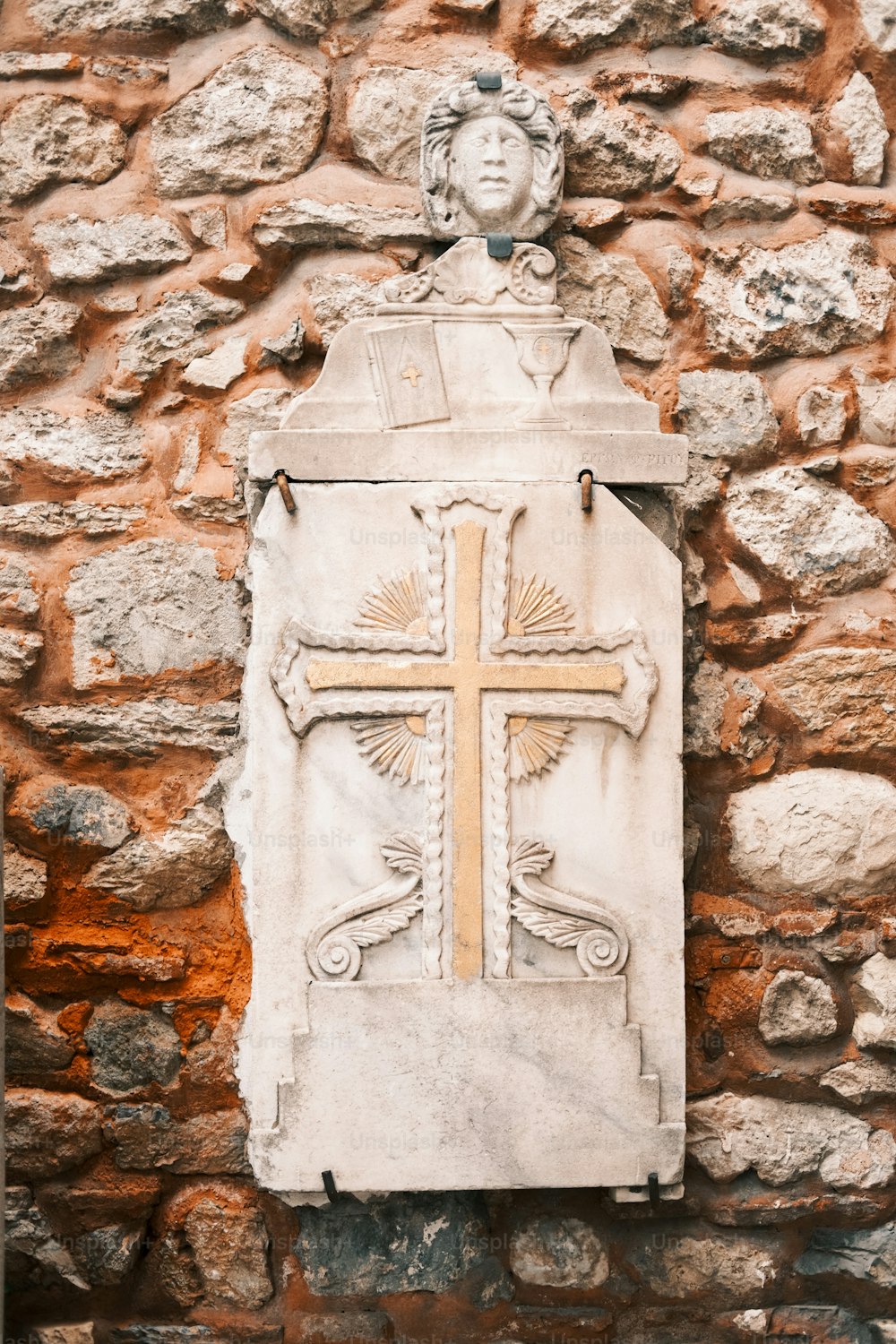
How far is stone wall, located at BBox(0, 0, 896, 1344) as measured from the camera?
257 centimetres

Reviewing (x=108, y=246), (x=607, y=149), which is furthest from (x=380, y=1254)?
(x=607, y=149)

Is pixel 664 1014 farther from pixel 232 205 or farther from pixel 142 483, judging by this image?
pixel 232 205

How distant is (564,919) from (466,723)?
1.22 feet

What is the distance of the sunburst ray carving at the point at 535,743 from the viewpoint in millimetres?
2484

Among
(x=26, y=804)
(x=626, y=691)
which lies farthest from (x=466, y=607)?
(x=26, y=804)

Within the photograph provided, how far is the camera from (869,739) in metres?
2.71

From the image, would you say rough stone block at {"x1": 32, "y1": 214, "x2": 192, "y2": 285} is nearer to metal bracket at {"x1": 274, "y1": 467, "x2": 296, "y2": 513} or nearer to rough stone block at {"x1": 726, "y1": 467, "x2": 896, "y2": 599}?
metal bracket at {"x1": 274, "y1": 467, "x2": 296, "y2": 513}

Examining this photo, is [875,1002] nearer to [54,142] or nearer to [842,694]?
[842,694]

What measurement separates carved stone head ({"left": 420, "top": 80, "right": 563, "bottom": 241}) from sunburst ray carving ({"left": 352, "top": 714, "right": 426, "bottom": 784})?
0.93 metres

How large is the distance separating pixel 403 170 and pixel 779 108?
762 millimetres

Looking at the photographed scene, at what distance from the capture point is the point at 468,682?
2.48m

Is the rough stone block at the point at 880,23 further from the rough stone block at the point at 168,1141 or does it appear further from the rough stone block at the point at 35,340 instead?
the rough stone block at the point at 168,1141

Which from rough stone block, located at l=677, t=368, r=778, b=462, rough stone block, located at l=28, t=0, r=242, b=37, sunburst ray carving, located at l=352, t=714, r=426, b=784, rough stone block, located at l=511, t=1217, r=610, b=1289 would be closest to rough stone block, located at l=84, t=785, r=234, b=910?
sunburst ray carving, located at l=352, t=714, r=426, b=784

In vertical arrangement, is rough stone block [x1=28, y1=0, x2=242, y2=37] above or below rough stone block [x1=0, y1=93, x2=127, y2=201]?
above
